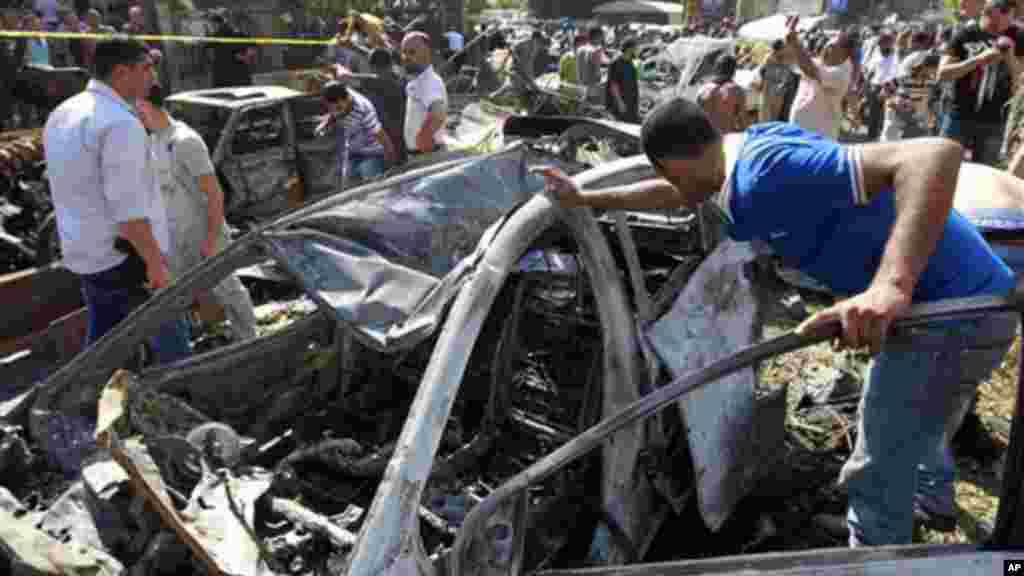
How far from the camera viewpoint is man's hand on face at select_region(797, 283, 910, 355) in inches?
72.2

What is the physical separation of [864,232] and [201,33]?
15569 mm

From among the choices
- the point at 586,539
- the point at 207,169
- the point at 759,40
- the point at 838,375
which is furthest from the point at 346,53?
the point at 759,40

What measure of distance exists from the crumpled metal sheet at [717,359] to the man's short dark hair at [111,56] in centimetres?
265

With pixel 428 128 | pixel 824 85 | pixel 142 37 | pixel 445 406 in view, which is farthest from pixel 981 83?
pixel 142 37

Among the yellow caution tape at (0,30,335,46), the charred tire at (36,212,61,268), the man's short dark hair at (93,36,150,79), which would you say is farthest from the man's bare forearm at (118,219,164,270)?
the charred tire at (36,212,61,268)

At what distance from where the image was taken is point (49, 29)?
11570 mm

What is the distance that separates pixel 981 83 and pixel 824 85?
115cm

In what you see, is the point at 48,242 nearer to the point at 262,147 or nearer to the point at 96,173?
the point at 262,147

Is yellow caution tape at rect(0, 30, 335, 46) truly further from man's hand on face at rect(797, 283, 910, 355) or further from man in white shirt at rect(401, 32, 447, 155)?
man's hand on face at rect(797, 283, 910, 355)

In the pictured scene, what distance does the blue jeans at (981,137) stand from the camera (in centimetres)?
594

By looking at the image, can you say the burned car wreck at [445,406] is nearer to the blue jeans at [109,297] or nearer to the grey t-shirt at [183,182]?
the blue jeans at [109,297]

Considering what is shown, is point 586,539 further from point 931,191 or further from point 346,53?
point 346,53

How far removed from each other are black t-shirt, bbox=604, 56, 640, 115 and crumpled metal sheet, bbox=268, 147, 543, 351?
27.5ft

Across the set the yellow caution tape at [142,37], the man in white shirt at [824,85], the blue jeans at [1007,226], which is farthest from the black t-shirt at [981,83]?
the yellow caution tape at [142,37]
